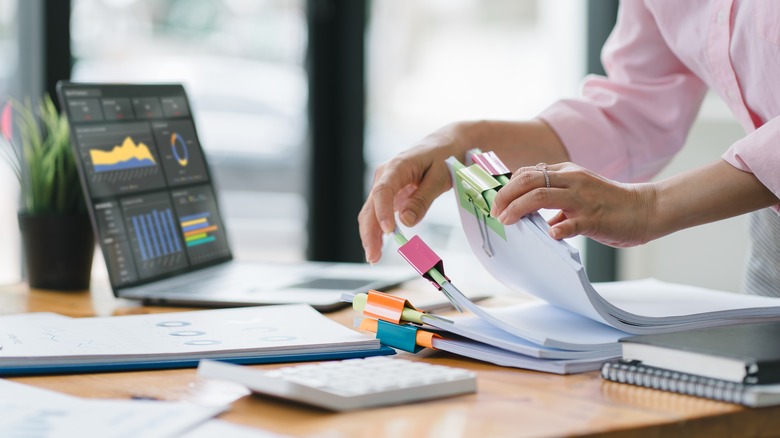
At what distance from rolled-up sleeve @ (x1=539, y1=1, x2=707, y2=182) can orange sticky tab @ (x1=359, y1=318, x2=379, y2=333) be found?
0.50 m

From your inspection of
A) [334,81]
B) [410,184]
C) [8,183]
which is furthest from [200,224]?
[334,81]

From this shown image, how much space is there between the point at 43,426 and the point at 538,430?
1.09ft

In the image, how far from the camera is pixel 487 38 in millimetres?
3162

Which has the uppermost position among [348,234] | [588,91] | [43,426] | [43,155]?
[588,91]

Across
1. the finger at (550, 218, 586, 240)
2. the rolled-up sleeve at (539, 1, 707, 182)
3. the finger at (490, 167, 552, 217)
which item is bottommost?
the finger at (550, 218, 586, 240)

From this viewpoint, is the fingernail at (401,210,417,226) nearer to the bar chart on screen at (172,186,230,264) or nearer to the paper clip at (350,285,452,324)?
the paper clip at (350,285,452,324)

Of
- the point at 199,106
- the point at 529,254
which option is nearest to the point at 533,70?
the point at 199,106

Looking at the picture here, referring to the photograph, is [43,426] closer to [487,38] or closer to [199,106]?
[199,106]

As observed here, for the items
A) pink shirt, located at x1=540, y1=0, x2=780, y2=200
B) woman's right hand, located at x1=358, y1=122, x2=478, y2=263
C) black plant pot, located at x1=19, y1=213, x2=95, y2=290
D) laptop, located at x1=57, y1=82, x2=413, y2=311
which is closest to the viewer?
woman's right hand, located at x1=358, y1=122, x2=478, y2=263

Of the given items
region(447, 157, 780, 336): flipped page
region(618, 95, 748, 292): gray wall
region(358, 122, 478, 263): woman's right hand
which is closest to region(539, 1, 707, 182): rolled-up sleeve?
region(358, 122, 478, 263): woman's right hand

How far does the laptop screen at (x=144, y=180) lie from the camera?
129cm

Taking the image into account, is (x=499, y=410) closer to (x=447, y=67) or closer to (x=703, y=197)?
(x=703, y=197)

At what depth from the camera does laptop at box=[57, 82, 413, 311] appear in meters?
1.27

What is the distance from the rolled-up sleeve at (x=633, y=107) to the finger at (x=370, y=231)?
358 millimetres
